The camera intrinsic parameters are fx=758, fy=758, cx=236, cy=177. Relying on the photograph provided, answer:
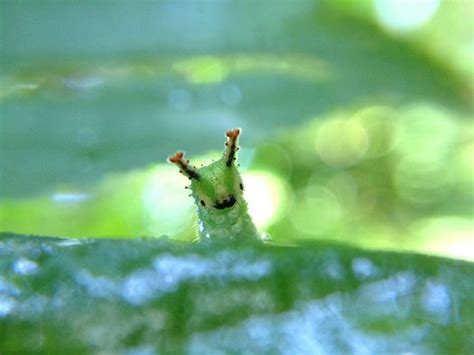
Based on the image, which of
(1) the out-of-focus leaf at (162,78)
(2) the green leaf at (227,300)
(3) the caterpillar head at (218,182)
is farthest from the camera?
(1) the out-of-focus leaf at (162,78)

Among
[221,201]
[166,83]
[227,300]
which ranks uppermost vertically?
[166,83]

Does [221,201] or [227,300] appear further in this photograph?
[221,201]

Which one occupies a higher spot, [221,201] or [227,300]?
[221,201]

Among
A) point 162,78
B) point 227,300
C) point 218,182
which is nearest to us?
point 227,300

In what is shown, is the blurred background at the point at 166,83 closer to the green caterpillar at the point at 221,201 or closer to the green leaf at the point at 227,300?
the green caterpillar at the point at 221,201

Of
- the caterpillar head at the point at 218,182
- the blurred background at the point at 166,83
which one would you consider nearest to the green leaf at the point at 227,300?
the caterpillar head at the point at 218,182

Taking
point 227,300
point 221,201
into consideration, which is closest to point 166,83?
point 221,201

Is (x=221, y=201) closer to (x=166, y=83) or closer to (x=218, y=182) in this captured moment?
(x=218, y=182)

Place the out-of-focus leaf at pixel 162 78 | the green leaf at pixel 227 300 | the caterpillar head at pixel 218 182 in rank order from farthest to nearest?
the out-of-focus leaf at pixel 162 78, the caterpillar head at pixel 218 182, the green leaf at pixel 227 300
